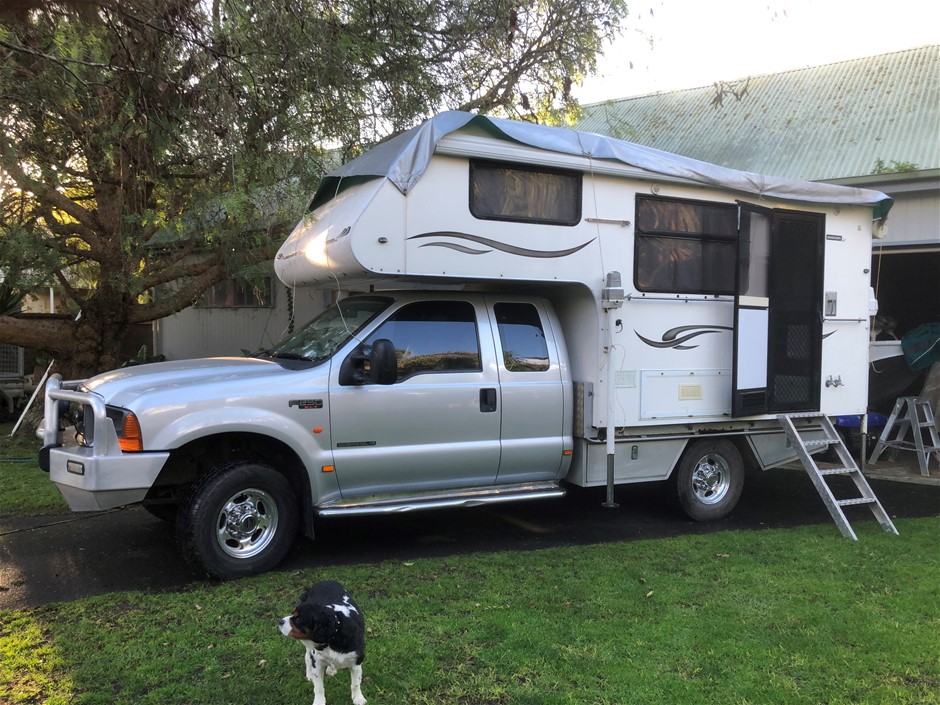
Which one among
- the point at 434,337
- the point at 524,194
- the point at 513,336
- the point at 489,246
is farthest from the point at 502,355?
the point at 524,194

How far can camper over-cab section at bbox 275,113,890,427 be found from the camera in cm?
546

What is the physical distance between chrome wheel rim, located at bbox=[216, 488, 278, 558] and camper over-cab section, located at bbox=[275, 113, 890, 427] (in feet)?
5.67

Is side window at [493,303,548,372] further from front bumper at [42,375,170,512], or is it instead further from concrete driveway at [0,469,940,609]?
front bumper at [42,375,170,512]

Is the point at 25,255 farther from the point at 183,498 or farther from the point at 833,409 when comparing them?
the point at 833,409

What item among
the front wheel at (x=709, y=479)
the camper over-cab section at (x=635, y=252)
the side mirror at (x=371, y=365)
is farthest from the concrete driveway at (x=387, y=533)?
the side mirror at (x=371, y=365)

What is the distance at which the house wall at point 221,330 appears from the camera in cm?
1404

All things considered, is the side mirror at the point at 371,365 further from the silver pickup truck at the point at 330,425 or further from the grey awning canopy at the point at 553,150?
the grey awning canopy at the point at 553,150

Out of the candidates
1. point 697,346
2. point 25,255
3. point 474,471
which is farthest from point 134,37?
point 697,346

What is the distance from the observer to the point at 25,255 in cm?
764

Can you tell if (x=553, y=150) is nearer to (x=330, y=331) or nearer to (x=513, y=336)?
(x=513, y=336)

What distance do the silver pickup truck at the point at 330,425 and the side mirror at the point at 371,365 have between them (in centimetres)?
1

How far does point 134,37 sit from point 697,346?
5.18 m

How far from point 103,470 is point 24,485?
3.92 m

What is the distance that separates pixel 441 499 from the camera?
5.59 m
